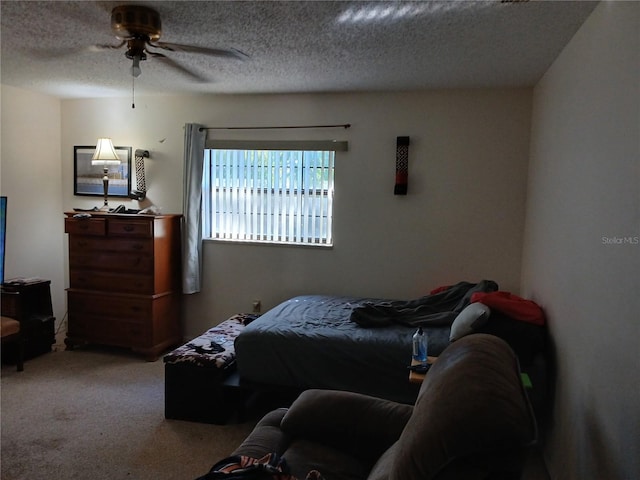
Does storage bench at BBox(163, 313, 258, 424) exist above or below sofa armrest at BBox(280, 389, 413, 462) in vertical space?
below

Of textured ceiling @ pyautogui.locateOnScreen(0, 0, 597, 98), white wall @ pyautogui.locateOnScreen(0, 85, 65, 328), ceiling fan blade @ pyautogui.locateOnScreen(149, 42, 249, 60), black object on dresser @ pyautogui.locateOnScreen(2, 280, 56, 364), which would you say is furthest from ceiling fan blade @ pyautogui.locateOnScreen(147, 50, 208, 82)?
black object on dresser @ pyautogui.locateOnScreen(2, 280, 56, 364)

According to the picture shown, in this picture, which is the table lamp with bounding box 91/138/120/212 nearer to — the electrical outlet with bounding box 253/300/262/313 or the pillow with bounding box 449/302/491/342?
the electrical outlet with bounding box 253/300/262/313

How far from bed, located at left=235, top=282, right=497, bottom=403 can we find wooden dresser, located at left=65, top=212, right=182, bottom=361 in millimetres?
1393

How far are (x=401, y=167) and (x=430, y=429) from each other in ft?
9.56

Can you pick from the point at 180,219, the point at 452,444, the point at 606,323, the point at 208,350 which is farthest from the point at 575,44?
the point at 180,219

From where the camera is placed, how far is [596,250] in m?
1.89

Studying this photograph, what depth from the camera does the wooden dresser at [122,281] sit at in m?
3.87

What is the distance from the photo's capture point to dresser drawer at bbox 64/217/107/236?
155 inches

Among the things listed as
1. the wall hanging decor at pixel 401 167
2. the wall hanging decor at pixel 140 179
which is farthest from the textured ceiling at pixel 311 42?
the wall hanging decor at pixel 140 179

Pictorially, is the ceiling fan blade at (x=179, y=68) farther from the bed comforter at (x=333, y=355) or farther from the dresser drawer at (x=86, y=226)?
the bed comforter at (x=333, y=355)

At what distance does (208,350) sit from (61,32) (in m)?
2.19

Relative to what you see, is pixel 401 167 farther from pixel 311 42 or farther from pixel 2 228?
pixel 2 228

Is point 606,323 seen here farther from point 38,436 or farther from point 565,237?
point 38,436

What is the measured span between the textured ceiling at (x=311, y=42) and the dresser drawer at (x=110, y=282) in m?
1.71
